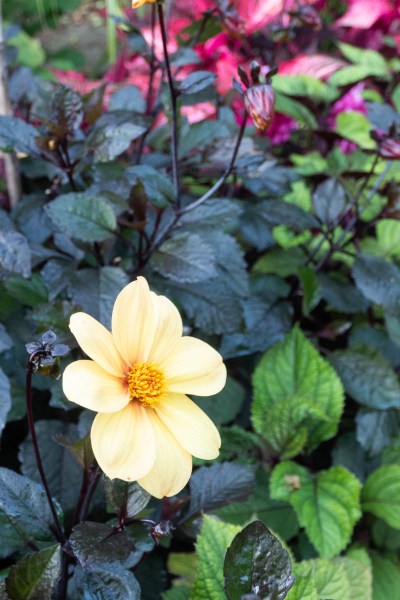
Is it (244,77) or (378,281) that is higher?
(244,77)

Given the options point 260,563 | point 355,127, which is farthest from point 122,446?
point 355,127

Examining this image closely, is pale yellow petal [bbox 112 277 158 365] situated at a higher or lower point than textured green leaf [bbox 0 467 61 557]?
higher

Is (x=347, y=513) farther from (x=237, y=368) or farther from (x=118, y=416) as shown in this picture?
(x=118, y=416)

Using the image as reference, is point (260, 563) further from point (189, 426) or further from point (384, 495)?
point (384, 495)

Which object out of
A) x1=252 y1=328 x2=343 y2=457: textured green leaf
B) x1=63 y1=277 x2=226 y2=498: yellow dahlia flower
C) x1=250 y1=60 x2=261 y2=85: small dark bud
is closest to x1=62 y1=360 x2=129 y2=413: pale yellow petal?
x1=63 y1=277 x2=226 y2=498: yellow dahlia flower

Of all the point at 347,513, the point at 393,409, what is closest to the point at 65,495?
the point at 347,513

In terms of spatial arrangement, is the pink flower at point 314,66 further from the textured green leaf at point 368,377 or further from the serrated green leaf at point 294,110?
the textured green leaf at point 368,377

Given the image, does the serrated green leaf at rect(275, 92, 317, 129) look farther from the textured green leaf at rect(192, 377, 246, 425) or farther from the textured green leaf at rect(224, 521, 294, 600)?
the textured green leaf at rect(224, 521, 294, 600)
